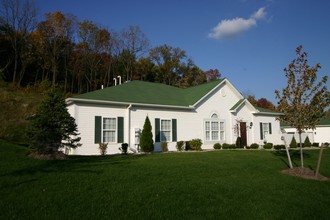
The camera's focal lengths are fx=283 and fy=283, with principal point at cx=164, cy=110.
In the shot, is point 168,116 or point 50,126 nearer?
point 50,126

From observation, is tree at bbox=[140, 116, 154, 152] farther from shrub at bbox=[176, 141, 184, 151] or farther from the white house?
shrub at bbox=[176, 141, 184, 151]

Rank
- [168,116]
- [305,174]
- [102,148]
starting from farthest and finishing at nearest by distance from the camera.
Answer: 1. [168,116]
2. [102,148]
3. [305,174]

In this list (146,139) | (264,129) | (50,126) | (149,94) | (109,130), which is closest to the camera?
(50,126)

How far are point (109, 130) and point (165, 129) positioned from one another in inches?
165

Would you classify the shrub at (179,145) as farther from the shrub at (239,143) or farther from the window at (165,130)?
the shrub at (239,143)

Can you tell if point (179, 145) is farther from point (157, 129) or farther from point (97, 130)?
point (97, 130)

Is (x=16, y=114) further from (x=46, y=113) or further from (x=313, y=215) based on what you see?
(x=313, y=215)

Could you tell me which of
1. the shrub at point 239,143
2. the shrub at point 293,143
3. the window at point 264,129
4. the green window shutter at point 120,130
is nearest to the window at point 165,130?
the green window shutter at point 120,130

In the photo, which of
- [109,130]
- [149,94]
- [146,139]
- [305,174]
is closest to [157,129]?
[146,139]

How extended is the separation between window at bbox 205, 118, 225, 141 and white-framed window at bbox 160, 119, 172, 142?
3.48 meters

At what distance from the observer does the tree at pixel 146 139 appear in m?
17.6

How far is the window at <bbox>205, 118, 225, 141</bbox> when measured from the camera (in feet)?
72.1

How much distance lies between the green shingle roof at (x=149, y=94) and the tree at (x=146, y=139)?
1978 mm

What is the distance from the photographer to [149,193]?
6703 mm
